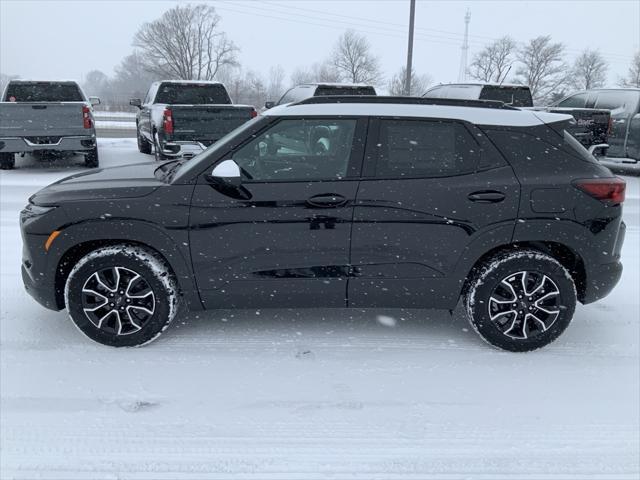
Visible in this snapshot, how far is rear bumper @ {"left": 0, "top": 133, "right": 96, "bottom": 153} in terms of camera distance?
1149cm

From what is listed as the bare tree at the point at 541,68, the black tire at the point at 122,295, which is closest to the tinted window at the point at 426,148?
the black tire at the point at 122,295

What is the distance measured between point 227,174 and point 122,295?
1.09 m

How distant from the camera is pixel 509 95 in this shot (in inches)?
544

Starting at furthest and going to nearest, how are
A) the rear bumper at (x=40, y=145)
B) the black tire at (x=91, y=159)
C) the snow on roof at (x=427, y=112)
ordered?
the black tire at (x=91, y=159)
the rear bumper at (x=40, y=145)
the snow on roof at (x=427, y=112)

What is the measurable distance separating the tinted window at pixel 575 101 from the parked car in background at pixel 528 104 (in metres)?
1.54

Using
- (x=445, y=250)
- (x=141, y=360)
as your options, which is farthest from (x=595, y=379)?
(x=141, y=360)

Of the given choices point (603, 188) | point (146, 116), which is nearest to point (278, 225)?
point (603, 188)

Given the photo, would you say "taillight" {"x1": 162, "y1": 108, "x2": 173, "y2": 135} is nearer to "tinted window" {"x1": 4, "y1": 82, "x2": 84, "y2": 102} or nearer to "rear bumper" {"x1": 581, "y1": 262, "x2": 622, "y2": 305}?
"tinted window" {"x1": 4, "y1": 82, "x2": 84, "y2": 102}

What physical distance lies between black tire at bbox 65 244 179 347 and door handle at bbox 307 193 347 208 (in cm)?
110

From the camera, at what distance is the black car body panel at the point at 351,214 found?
12.1 ft

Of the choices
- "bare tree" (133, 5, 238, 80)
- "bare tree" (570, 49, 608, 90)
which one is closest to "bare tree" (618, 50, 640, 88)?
"bare tree" (570, 49, 608, 90)

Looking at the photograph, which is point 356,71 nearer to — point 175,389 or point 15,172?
point 15,172

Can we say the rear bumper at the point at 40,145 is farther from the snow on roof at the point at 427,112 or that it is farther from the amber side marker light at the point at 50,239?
the snow on roof at the point at 427,112

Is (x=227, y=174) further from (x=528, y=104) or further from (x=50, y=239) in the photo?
(x=528, y=104)
